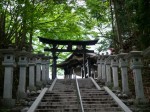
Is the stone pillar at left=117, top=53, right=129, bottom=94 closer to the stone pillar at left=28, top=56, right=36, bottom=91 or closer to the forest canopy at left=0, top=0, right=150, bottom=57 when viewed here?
the forest canopy at left=0, top=0, right=150, bottom=57

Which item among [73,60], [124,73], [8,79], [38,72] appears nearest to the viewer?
[8,79]

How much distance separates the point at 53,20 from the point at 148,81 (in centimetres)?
796

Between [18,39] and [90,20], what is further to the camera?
[90,20]

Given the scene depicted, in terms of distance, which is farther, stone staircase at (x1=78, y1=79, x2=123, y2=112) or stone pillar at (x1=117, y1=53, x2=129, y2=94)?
stone pillar at (x1=117, y1=53, x2=129, y2=94)

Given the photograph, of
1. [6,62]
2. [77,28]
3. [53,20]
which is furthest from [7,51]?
[77,28]

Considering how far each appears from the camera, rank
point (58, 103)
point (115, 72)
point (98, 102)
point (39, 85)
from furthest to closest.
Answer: point (39, 85)
point (115, 72)
point (98, 102)
point (58, 103)

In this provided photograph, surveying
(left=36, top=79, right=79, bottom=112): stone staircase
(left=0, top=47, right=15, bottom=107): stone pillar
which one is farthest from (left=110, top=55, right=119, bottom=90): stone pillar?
(left=0, top=47, right=15, bottom=107): stone pillar

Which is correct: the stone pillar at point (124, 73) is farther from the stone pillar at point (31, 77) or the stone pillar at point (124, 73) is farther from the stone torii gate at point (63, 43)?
the stone torii gate at point (63, 43)

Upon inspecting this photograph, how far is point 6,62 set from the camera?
29.3ft

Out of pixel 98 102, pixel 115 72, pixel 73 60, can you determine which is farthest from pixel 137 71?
pixel 73 60

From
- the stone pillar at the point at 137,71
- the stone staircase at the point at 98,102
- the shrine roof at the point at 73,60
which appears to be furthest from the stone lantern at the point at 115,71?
the shrine roof at the point at 73,60

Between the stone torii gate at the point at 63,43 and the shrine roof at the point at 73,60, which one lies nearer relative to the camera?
the stone torii gate at the point at 63,43

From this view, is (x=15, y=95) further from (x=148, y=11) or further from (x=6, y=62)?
(x=148, y=11)

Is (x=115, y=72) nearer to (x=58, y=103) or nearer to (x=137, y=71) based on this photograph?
(x=137, y=71)
